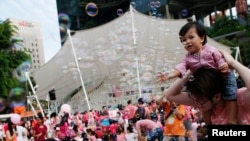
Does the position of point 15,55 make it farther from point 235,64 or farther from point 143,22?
point 235,64

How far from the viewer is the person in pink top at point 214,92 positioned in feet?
6.54

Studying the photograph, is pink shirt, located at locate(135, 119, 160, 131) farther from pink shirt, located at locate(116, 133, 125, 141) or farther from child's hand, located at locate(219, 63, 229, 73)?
child's hand, located at locate(219, 63, 229, 73)

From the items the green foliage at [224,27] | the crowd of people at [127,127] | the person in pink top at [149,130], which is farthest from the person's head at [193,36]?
the green foliage at [224,27]

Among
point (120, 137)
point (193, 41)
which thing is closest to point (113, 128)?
point (120, 137)

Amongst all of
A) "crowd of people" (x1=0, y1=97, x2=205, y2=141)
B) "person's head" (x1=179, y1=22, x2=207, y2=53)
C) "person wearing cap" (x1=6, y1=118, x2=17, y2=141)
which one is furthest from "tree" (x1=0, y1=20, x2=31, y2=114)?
"person's head" (x1=179, y1=22, x2=207, y2=53)

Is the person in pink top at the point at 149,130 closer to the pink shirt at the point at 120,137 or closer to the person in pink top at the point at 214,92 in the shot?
the pink shirt at the point at 120,137

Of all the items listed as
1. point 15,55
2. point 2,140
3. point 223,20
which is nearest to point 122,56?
point 2,140

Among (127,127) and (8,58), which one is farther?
(8,58)

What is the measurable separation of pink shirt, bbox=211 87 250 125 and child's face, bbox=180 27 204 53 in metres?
0.31

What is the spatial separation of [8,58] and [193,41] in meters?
30.8

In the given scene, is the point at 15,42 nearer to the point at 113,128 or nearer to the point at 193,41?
the point at 113,128

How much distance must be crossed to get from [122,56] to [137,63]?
1.70 meters

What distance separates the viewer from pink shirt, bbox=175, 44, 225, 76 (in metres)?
2.14

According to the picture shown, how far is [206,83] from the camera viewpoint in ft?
6.47
